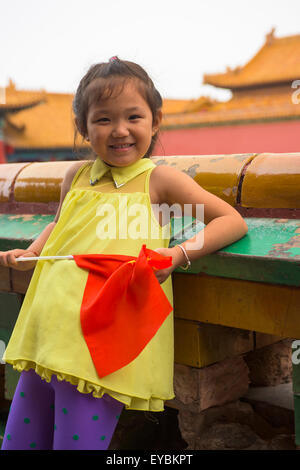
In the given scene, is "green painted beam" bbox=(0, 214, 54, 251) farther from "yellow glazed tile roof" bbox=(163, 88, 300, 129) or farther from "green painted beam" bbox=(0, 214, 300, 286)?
"yellow glazed tile roof" bbox=(163, 88, 300, 129)

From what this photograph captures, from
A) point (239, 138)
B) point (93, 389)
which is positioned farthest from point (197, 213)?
point (239, 138)

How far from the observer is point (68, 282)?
4.33 feet

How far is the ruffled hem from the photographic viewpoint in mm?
1251

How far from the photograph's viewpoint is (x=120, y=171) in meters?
1.46

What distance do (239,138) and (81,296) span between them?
1199cm

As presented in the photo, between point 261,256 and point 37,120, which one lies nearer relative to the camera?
point 261,256

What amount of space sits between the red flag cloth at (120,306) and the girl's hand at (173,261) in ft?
0.10

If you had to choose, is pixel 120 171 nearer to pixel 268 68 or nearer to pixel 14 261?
pixel 14 261

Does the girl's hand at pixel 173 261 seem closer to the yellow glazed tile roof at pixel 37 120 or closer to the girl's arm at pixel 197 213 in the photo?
the girl's arm at pixel 197 213

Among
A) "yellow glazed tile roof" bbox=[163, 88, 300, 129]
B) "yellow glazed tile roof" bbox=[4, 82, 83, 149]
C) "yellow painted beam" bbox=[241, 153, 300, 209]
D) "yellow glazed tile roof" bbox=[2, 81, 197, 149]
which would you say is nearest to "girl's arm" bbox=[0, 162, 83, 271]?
"yellow painted beam" bbox=[241, 153, 300, 209]

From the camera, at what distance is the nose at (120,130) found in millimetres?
1382

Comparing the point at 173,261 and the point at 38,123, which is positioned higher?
the point at 38,123

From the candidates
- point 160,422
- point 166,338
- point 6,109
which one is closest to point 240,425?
point 160,422

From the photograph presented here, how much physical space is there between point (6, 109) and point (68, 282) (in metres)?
16.0
